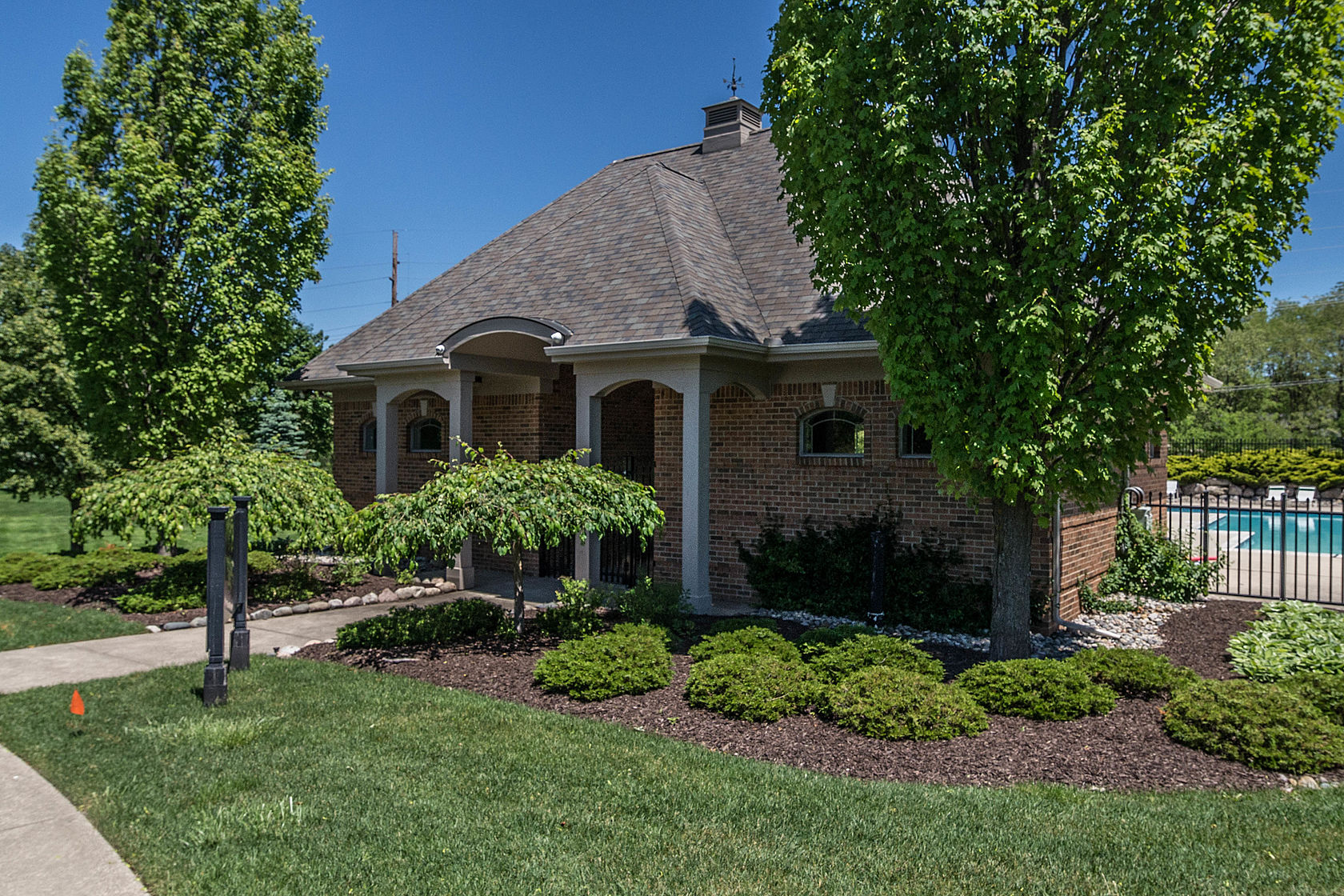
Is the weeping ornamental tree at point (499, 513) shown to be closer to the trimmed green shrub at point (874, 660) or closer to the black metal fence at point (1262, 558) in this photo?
the trimmed green shrub at point (874, 660)

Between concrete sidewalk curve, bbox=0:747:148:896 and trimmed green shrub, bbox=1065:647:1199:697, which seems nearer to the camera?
concrete sidewalk curve, bbox=0:747:148:896

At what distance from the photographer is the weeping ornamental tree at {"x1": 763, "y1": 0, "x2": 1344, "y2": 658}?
6.32 m

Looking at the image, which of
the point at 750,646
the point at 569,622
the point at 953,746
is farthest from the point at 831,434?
the point at 953,746

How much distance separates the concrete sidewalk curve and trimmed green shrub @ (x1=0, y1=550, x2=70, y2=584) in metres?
9.30

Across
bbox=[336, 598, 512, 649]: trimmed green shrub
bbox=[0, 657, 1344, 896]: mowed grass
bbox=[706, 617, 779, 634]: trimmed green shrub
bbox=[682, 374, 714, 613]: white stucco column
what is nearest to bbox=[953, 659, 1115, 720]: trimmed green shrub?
bbox=[0, 657, 1344, 896]: mowed grass

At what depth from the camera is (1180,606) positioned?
36.8 feet

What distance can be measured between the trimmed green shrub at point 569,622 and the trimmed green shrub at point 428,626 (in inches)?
16.5

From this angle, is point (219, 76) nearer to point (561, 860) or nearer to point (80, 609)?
point (80, 609)

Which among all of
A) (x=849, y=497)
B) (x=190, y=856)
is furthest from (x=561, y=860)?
(x=849, y=497)

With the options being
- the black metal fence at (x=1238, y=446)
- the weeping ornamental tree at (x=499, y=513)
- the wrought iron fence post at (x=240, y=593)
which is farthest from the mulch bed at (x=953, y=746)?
the black metal fence at (x=1238, y=446)

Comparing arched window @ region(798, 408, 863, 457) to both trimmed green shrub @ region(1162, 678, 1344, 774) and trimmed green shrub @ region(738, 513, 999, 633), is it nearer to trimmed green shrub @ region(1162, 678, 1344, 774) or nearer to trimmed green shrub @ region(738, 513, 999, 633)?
trimmed green shrub @ region(738, 513, 999, 633)

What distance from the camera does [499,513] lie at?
333 inches

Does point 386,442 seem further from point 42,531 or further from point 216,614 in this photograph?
point 42,531

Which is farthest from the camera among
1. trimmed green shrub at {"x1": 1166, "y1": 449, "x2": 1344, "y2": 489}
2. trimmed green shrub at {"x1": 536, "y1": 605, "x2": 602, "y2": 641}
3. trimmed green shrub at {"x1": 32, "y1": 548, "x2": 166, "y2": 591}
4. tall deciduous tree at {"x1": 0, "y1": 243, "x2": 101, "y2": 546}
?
trimmed green shrub at {"x1": 1166, "y1": 449, "x2": 1344, "y2": 489}
